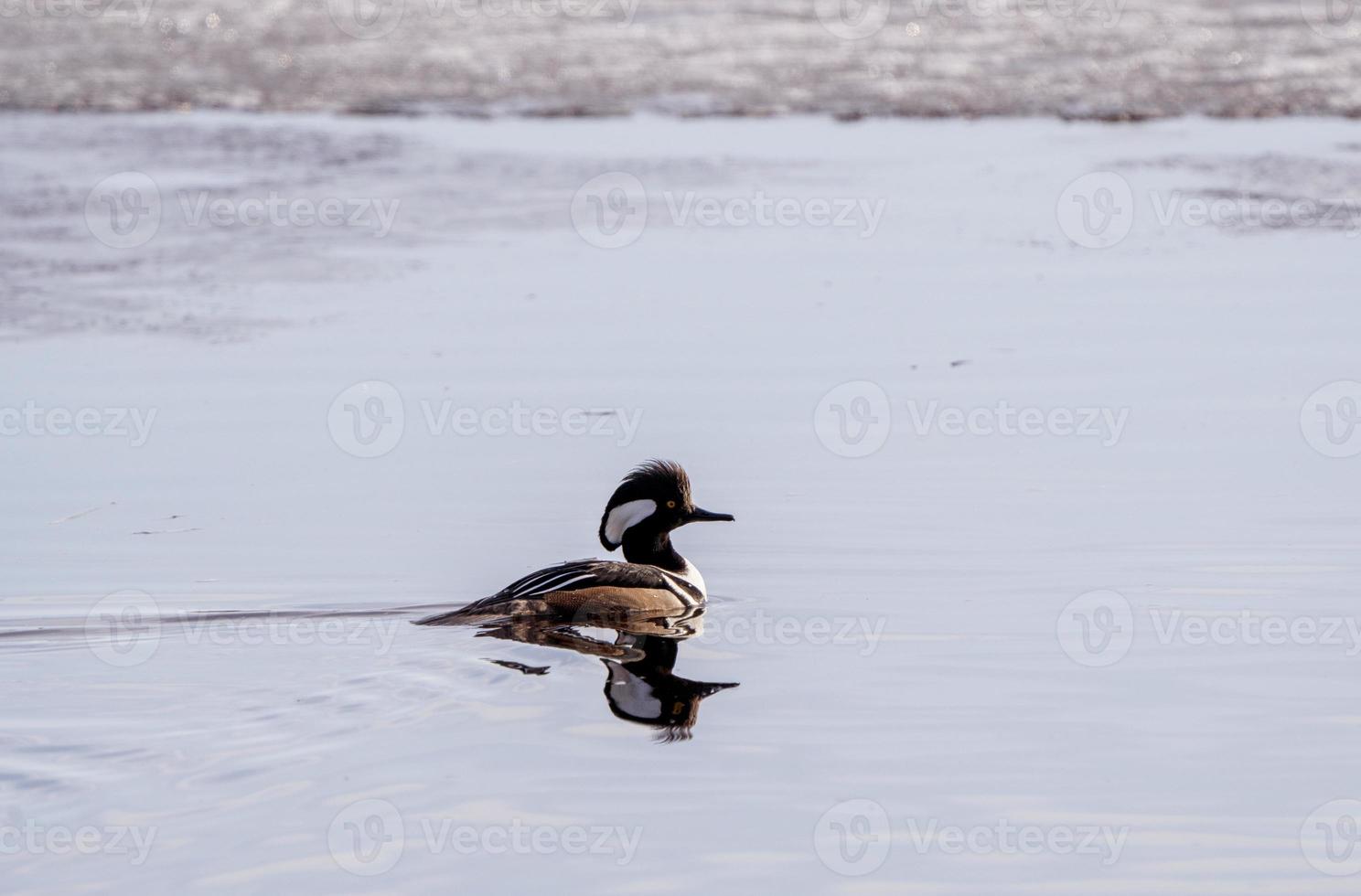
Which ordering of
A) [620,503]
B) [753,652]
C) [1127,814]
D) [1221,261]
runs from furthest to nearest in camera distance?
[1221,261]
[620,503]
[753,652]
[1127,814]

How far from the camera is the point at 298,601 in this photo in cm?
804

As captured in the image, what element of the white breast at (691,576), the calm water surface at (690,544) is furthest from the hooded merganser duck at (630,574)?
the calm water surface at (690,544)

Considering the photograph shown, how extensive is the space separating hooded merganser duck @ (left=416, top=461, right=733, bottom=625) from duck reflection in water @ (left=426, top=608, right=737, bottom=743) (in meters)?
0.05

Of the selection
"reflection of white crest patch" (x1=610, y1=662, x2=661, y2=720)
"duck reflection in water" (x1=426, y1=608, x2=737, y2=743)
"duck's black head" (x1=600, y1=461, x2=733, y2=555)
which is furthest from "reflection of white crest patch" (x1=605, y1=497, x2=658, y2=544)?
"reflection of white crest patch" (x1=610, y1=662, x2=661, y2=720)

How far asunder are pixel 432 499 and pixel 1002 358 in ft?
12.8

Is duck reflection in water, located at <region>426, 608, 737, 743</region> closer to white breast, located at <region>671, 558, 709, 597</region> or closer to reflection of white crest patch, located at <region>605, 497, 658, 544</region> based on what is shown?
white breast, located at <region>671, 558, 709, 597</region>

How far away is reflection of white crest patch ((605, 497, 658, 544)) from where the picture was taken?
8.93m

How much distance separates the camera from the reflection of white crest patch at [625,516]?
29.3 ft

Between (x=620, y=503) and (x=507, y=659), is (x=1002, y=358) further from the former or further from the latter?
(x=507, y=659)

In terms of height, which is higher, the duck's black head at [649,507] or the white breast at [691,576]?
the duck's black head at [649,507]

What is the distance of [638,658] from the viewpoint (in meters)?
7.73

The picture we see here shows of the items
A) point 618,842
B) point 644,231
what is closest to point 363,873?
point 618,842

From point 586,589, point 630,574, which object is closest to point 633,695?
point 586,589

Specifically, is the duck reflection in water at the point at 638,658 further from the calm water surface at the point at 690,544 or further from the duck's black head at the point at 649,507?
the duck's black head at the point at 649,507
